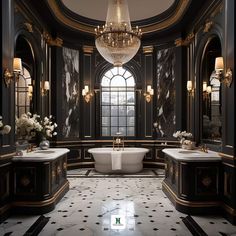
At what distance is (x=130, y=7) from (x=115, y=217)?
570 cm

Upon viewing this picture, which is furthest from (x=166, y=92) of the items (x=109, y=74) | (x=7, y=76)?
(x=7, y=76)

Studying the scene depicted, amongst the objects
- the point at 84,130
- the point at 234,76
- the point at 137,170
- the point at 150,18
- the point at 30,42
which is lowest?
the point at 137,170

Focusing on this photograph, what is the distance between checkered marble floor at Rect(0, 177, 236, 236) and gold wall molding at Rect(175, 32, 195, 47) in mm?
4189

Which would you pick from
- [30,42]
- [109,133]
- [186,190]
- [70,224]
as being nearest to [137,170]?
[109,133]

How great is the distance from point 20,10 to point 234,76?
4461 mm

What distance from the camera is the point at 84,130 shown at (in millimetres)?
8734

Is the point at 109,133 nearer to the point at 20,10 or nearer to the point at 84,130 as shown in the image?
the point at 84,130

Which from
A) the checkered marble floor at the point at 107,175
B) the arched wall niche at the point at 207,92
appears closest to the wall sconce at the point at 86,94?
the checkered marble floor at the point at 107,175

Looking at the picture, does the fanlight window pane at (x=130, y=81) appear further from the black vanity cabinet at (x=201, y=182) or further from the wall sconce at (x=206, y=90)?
the black vanity cabinet at (x=201, y=182)

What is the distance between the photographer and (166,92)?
8336 millimetres

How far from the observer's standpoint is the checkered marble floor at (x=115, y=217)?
3566 millimetres

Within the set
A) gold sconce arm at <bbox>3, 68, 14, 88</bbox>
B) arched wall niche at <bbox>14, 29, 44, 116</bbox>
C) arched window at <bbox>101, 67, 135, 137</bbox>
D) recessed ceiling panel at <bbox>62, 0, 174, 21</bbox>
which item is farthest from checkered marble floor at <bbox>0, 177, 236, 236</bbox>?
recessed ceiling panel at <bbox>62, 0, 174, 21</bbox>

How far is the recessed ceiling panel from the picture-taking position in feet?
22.1

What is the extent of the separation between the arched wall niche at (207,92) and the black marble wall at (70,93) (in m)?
4.09
